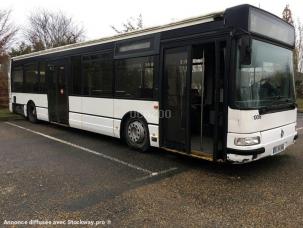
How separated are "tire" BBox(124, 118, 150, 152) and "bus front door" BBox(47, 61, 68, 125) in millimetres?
3063

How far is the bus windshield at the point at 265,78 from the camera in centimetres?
536

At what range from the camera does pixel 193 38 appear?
6.07 metres

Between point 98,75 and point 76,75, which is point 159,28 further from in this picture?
point 76,75

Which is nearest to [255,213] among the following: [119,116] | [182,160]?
[182,160]

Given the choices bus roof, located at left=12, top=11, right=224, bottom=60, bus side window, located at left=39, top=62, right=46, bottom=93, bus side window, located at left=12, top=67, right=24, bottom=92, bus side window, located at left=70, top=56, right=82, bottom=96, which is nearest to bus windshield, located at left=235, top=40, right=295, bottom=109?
bus roof, located at left=12, top=11, right=224, bottom=60

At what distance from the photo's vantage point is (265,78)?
226 inches

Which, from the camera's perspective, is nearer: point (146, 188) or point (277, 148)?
point (146, 188)

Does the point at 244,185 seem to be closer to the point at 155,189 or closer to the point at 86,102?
the point at 155,189

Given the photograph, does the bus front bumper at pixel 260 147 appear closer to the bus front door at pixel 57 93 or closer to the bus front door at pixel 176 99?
the bus front door at pixel 176 99

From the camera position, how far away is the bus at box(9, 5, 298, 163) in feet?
17.6

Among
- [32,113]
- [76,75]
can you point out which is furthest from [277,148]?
[32,113]

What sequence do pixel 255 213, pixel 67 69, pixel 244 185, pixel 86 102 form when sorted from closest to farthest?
pixel 255 213
pixel 244 185
pixel 86 102
pixel 67 69

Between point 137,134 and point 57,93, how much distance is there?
4129 millimetres

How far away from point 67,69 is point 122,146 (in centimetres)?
321
